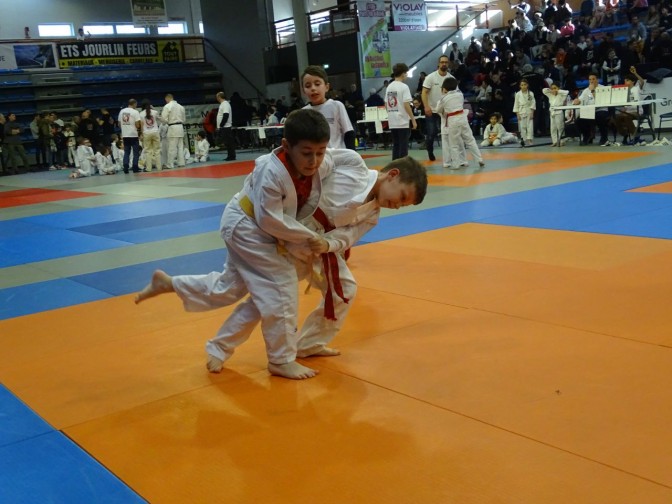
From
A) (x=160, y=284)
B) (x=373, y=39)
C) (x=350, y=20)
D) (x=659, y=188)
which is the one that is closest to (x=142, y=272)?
(x=160, y=284)

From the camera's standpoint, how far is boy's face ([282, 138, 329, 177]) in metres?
3.30

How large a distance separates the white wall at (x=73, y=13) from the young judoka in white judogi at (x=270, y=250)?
30143mm

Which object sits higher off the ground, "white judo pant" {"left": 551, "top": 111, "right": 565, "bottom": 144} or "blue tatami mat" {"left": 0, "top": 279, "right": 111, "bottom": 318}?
"white judo pant" {"left": 551, "top": 111, "right": 565, "bottom": 144}

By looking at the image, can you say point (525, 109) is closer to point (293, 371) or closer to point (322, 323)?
point (322, 323)

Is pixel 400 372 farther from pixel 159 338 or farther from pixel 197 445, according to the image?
pixel 159 338

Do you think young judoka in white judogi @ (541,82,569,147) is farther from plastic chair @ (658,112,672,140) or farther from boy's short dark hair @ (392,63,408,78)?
boy's short dark hair @ (392,63,408,78)

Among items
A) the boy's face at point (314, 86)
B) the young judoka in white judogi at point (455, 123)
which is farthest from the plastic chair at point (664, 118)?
the boy's face at point (314, 86)

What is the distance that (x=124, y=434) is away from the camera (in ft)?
10.4

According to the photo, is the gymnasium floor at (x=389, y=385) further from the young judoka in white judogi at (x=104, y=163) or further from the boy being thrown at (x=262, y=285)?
the young judoka in white judogi at (x=104, y=163)

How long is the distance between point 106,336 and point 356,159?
2.13m

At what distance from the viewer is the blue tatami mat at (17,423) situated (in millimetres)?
3242

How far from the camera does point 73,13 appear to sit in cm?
3131

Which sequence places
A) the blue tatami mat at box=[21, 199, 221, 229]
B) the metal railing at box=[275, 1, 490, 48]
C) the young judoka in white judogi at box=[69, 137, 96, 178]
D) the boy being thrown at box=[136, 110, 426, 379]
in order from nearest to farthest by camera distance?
the boy being thrown at box=[136, 110, 426, 379] < the blue tatami mat at box=[21, 199, 221, 229] < the young judoka in white judogi at box=[69, 137, 96, 178] < the metal railing at box=[275, 1, 490, 48]

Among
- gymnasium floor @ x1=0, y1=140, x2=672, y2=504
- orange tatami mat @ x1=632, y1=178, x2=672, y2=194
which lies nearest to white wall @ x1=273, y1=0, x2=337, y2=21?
orange tatami mat @ x1=632, y1=178, x2=672, y2=194
